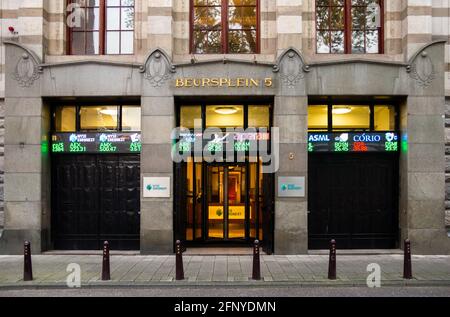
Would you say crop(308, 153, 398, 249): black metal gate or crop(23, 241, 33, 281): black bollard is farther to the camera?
crop(308, 153, 398, 249): black metal gate

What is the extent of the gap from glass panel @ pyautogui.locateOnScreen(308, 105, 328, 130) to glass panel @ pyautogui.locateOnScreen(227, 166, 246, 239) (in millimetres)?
2776

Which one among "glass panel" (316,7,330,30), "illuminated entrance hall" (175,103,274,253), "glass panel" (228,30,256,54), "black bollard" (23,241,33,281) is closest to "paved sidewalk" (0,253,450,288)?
"black bollard" (23,241,33,281)

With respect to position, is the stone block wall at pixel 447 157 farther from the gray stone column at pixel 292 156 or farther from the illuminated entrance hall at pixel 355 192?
the gray stone column at pixel 292 156

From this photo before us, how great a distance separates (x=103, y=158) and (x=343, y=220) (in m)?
8.11

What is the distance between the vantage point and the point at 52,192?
15.0 m

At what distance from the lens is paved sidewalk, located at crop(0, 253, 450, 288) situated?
10.5 meters

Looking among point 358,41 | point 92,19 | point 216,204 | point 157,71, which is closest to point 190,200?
point 216,204

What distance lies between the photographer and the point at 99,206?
14.9 metres

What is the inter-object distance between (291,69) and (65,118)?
25.0 ft

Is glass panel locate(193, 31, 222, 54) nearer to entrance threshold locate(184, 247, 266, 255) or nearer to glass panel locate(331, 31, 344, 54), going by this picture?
glass panel locate(331, 31, 344, 54)

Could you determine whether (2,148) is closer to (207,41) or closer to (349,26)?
(207,41)

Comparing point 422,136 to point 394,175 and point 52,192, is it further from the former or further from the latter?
point 52,192

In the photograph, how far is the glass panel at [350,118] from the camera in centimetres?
1502
